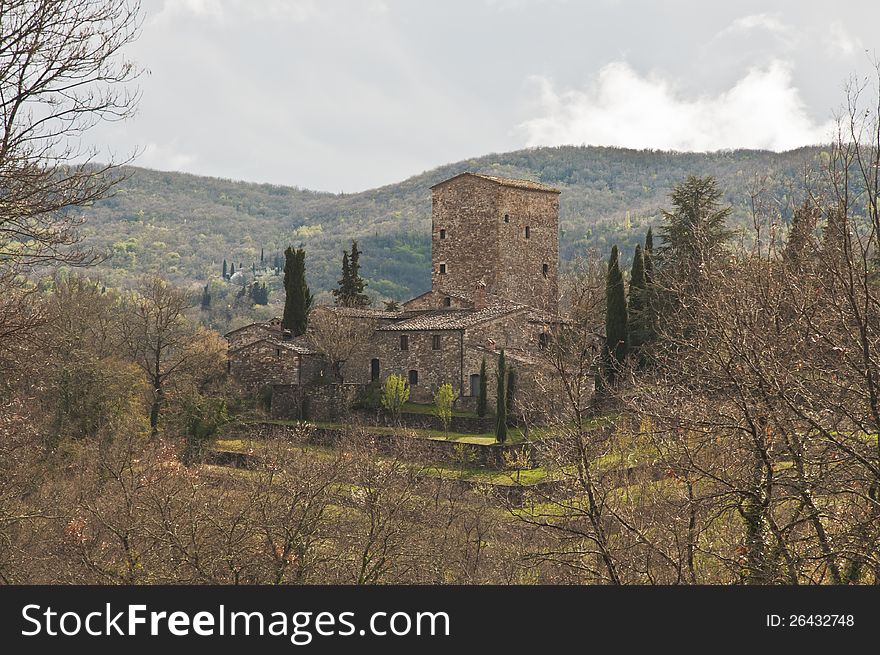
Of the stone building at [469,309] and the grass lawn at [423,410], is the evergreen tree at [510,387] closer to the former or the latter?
the stone building at [469,309]

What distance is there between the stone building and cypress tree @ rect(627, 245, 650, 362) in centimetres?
288

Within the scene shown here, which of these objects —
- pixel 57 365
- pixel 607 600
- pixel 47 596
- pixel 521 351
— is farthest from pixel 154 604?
pixel 521 351

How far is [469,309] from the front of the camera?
137ft

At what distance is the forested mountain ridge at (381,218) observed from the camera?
131 m

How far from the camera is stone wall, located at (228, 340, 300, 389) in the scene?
125ft

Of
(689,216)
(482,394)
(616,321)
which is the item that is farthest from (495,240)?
(482,394)

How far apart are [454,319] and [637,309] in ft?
25.1

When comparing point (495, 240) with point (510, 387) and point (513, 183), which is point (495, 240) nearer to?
point (513, 183)

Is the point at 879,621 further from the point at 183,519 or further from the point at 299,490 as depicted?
the point at 183,519

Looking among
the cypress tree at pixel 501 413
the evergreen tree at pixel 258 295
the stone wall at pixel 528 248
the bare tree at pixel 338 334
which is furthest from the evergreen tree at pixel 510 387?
the evergreen tree at pixel 258 295

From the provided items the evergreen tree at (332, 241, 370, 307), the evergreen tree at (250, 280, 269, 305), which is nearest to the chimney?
the evergreen tree at (332, 241, 370, 307)

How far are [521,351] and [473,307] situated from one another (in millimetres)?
5601

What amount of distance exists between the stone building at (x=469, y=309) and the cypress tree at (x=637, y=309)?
2.88 meters

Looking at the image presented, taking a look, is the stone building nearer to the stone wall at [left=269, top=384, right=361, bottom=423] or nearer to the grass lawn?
the grass lawn
